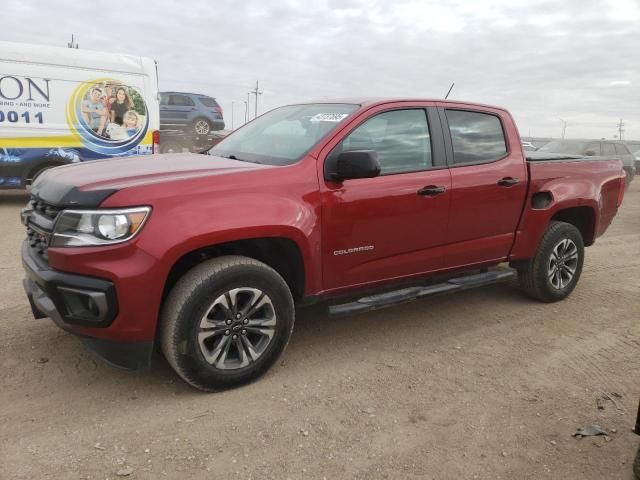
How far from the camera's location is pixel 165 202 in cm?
283

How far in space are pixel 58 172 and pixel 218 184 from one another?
1111 mm

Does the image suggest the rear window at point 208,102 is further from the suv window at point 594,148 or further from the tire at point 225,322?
the tire at point 225,322

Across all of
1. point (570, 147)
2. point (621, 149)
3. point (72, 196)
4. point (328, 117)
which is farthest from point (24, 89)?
point (621, 149)

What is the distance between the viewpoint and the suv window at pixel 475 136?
13.6ft

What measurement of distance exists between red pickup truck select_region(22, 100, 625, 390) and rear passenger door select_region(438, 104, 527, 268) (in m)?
0.01

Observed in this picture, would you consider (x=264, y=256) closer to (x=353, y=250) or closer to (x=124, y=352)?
(x=353, y=250)

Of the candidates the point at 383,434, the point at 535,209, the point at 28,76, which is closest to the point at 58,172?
the point at 383,434

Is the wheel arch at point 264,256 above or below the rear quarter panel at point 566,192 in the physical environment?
below

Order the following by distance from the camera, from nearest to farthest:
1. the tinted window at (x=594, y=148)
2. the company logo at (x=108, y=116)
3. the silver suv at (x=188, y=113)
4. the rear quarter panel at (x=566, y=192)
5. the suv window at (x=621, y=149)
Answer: the rear quarter panel at (x=566, y=192)
the company logo at (x=108, y=116)
the tinted window at (x=594, y=148)
the suv window at (x=621, y=149)
the silver suv at (x=188, y=113)

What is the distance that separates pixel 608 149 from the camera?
15133mm

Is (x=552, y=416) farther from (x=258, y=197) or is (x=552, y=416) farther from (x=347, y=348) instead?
(x=258, y=197)

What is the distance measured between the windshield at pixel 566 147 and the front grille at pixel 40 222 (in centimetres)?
1427

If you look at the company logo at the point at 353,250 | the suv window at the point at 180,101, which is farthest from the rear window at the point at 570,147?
the company logo at the point at 353,250

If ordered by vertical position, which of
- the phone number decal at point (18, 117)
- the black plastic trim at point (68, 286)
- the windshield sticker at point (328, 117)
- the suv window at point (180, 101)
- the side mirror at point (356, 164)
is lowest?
the black plastic trim at point (68, 286)
